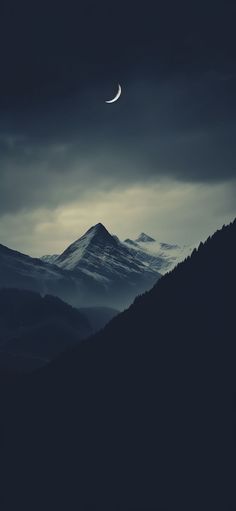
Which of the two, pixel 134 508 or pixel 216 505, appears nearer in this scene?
pixel 216 505

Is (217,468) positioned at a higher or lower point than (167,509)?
higher

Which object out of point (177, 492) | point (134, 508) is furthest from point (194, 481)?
point (134, 508)

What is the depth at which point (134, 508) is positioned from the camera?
199250 mm

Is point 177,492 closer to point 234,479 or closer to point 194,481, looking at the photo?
point 194,481

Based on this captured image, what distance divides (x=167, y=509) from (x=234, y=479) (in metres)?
23.8

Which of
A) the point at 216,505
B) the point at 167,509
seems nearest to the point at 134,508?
the point at 167,509

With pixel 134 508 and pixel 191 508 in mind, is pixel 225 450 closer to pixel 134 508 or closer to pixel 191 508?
pixel 191 508

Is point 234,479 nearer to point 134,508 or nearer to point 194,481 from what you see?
point 194,481

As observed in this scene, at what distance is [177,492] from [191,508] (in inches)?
384

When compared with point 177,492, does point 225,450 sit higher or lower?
higher

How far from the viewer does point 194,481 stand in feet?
641

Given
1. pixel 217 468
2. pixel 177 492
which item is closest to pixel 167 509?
pixel 177 492

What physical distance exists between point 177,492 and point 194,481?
6776 millimetres

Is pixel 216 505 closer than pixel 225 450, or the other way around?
pixel 216 505
